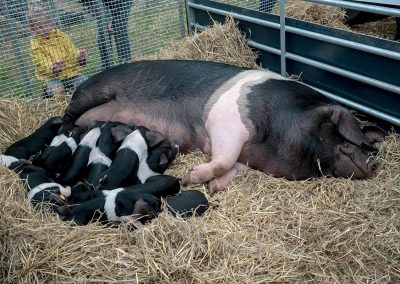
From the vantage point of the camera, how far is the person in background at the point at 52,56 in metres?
4.52

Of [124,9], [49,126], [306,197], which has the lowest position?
[306,197]

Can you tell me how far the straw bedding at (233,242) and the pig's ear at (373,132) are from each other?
1.44 feet

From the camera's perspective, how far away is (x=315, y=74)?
3.91 m

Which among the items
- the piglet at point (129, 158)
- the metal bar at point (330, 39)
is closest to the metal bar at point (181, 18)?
the metal bar at point (330, 39)

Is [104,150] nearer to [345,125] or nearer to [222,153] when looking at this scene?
[222,153]

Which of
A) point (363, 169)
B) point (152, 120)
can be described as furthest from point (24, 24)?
point (363, 169)

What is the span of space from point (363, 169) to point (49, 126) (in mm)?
2285

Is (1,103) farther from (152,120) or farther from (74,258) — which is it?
(74,258)

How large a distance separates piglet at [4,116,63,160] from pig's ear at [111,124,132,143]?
530 mm

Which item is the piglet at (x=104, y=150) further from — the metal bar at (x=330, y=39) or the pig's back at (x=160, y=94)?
the metal bar at (x=330, y=39)

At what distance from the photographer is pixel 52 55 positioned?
182 inches

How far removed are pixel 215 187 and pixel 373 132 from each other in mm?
1176

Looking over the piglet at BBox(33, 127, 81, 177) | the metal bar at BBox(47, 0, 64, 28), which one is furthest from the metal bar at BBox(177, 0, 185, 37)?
the piglet at BBox(33, 127, 81, 177)

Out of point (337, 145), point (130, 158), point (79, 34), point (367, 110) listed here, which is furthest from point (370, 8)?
point (79, 34)
